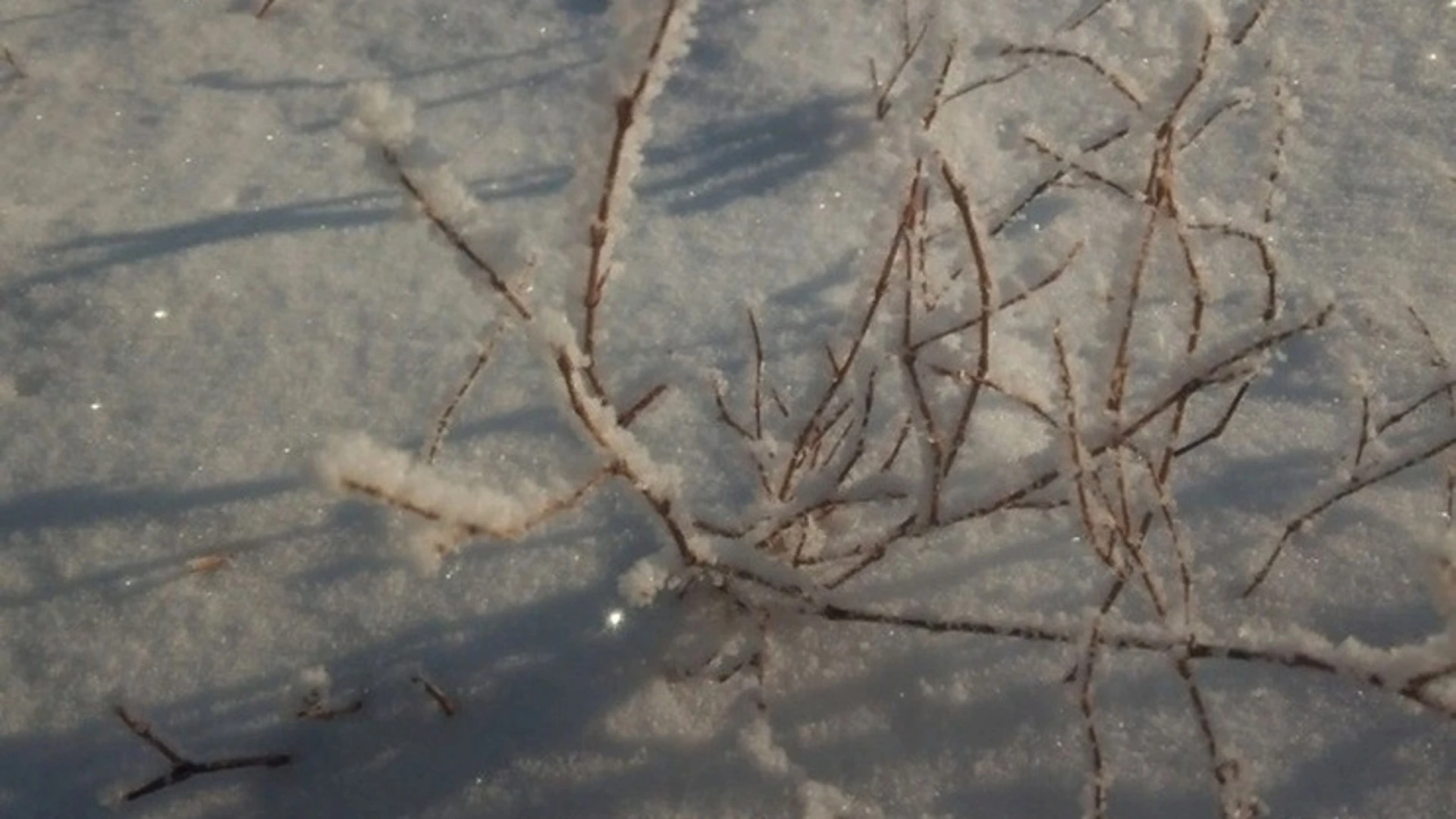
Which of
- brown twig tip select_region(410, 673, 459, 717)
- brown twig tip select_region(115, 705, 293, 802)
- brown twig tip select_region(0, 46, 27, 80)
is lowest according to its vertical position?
brown twig tip select_region(115, 705, 293, 802)

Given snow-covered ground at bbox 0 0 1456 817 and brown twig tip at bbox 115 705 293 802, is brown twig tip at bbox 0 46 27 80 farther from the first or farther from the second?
brown twig tip at bbox 115 705 293 802

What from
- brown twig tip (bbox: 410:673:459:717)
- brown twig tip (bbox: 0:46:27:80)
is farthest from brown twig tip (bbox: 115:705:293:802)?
brown twig tip (bbox: 0:46:27:80)

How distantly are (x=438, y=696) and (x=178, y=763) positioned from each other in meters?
0.26

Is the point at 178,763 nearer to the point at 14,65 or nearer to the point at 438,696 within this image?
the point at 438,696

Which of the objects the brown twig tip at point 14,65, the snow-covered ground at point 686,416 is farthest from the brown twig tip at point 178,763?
the brown twig tip at point 14,65

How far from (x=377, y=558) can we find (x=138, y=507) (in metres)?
0.30

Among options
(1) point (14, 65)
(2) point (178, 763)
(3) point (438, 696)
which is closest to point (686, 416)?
(3) point (438, 696)

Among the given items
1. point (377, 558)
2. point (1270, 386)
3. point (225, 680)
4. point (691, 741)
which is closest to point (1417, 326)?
point (1270, 386)

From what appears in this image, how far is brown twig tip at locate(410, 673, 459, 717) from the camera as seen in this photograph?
4.13 feet

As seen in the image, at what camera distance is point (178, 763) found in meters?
1.21

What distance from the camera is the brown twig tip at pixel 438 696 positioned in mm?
1260

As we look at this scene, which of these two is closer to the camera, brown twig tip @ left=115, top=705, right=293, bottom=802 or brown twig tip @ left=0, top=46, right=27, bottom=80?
brown twig tip @ left=115, top=705, right=293, bottom=802

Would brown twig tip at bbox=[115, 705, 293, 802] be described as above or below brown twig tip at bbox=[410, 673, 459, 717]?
below

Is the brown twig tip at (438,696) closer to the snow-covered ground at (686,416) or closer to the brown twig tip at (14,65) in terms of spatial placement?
the snow-covered ground at (686,416)
